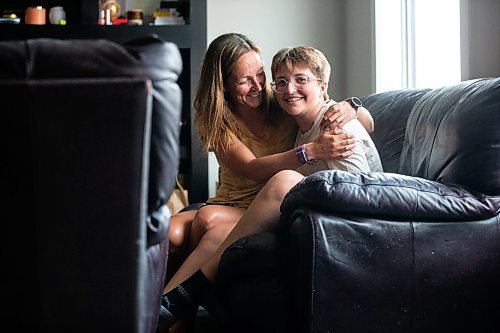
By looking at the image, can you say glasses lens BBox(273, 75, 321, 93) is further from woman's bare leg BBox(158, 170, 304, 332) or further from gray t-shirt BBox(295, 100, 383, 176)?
woman's bare leg BBox(158, 170, 304, 332)

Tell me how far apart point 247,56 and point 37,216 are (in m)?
1.42

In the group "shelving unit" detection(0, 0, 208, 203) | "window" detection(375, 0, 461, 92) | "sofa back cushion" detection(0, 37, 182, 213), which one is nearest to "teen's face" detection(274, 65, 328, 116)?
"sofa back cushion" detection(0, 37, 182, 213)

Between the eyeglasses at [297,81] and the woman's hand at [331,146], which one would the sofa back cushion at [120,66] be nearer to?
the woman's hand at [331,146]

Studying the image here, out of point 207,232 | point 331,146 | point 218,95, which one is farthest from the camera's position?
point 218,95

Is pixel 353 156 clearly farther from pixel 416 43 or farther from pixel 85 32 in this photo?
pixel 85 32

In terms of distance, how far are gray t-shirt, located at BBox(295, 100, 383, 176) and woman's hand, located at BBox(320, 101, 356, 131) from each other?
0.07 feet

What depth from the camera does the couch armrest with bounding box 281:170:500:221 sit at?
1509 mm

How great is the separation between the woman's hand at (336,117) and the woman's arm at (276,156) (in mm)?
32

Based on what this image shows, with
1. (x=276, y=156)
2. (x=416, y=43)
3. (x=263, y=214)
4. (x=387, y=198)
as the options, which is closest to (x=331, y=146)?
(x=276, y=156)

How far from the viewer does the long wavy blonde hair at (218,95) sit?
2.24 metres

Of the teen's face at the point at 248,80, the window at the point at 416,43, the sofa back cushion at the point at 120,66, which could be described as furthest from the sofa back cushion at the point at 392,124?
the sofa back cushion at the point at 120,66

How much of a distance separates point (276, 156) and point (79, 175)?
1227mm

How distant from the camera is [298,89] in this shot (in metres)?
2.12

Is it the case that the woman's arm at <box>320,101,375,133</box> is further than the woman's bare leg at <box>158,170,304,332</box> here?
Yes
